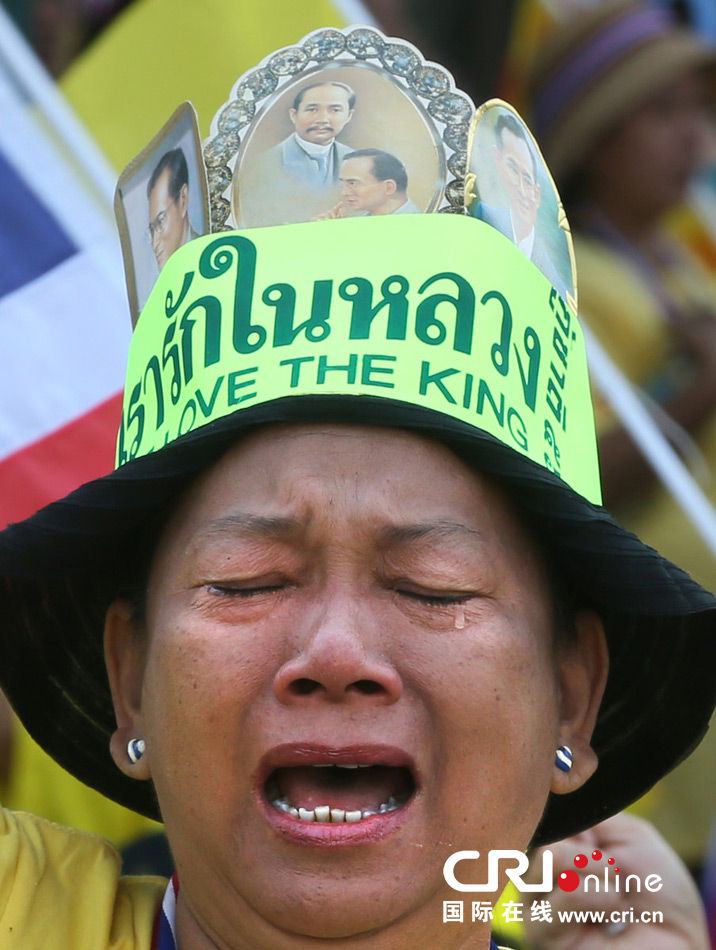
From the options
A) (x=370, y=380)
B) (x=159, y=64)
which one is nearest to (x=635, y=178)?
(x=159, y=64)

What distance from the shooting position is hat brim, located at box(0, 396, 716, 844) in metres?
1.97

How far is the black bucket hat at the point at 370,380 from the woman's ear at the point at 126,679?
6 centimetres

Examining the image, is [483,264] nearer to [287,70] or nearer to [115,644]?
[287,70]

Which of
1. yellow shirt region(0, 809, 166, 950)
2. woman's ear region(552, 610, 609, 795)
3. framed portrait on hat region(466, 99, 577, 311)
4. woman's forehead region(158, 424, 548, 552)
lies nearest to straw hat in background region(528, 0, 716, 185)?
framed portrait on hat region(466, 99, 577, 311)

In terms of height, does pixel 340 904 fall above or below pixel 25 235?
below

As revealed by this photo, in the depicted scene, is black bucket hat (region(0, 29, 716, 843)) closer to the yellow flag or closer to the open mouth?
the open mouth

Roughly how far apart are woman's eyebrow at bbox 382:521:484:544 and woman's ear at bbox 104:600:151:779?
1.49 feet

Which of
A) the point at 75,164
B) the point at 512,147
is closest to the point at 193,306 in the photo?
the point at 512,147

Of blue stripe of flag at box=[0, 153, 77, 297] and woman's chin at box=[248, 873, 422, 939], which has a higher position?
blue stripe of flag at box=[0, 153, 77, 297]

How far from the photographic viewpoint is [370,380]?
1979 mm

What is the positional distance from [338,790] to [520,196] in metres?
0.97

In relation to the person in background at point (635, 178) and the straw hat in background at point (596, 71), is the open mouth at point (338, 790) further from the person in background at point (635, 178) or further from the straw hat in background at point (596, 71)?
the straw hat in background at point (596, 71)

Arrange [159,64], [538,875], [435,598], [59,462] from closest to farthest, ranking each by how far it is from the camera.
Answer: [435,598] < [538,875] < [59,462] < [159,64]

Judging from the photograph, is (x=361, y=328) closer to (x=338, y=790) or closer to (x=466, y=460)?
(x=466, y=460)
